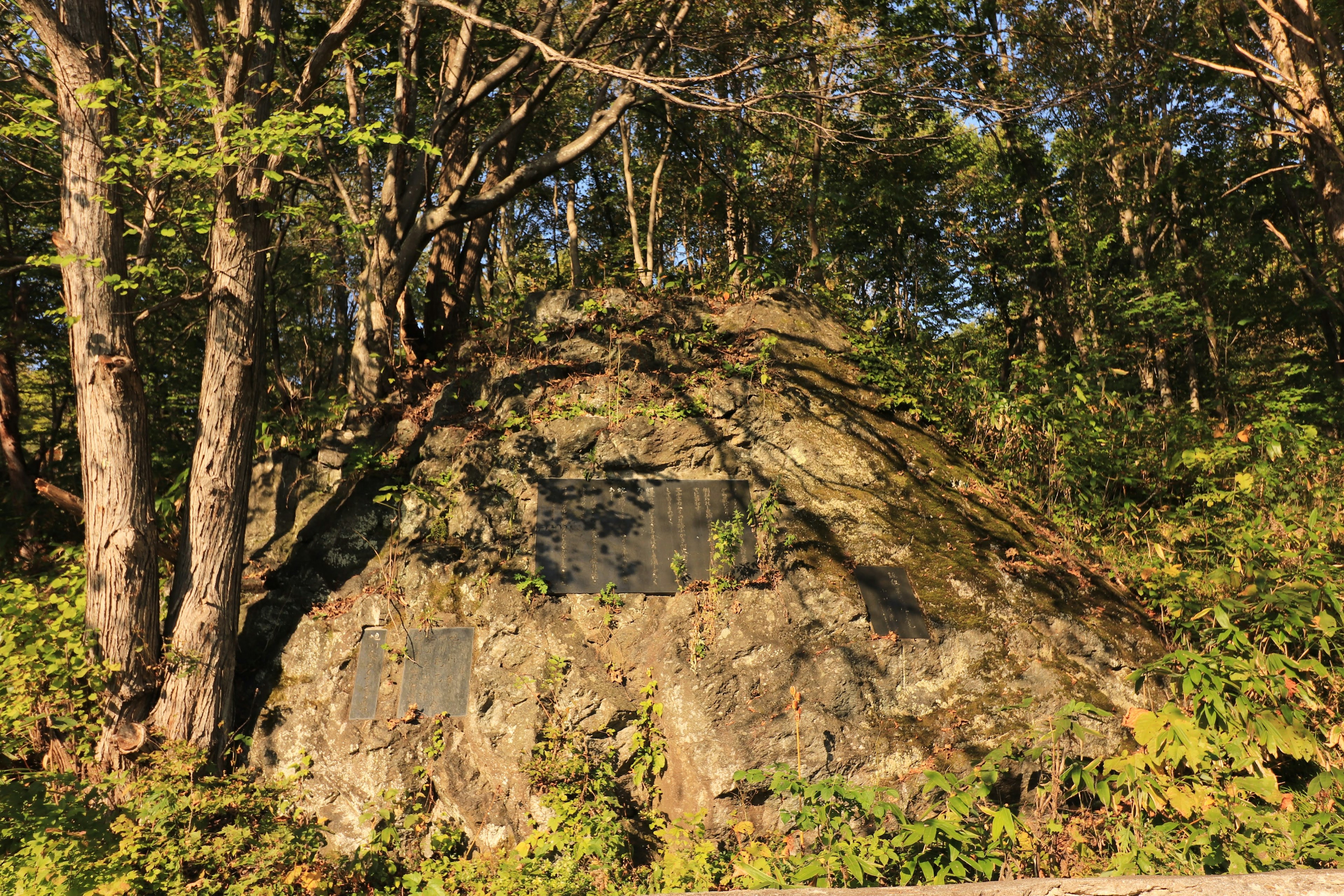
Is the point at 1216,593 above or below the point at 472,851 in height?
above

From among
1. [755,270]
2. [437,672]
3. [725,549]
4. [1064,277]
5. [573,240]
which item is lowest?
[437,672]

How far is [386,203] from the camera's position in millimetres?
7977

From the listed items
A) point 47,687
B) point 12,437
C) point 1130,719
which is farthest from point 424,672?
point 12,437

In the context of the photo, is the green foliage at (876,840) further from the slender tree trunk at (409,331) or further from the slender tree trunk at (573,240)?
the slender tree trunk at (573,240)

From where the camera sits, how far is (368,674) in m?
6.10

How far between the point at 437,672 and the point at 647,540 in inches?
78.1

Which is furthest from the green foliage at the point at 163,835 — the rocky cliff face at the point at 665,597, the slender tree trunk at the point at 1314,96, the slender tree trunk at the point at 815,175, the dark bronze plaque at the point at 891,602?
the slender tree trunk at the point at 1314,96

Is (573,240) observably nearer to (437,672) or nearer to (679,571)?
(679,571)

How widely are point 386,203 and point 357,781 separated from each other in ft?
18.2

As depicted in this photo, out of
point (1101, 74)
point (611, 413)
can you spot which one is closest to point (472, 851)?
point (611, 413)

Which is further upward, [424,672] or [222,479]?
[222,479]

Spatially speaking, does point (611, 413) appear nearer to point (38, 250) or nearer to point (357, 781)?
point (357, 781)

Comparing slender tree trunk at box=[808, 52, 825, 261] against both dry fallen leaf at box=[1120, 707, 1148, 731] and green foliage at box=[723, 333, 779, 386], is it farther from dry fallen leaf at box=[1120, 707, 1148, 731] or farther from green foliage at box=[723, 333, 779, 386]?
dry fallen leaf at box=[1120, 707, 1148, 731]

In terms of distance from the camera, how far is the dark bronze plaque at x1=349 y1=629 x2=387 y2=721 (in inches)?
→ 235
